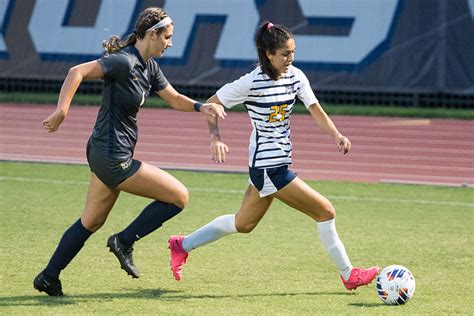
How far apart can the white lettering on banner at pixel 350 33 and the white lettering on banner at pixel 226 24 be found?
3.32 ft

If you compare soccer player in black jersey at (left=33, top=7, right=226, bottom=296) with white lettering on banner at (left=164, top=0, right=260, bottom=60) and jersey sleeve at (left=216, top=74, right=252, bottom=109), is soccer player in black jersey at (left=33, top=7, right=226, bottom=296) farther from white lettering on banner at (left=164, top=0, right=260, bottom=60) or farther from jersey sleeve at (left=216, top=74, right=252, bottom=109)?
white lettering on banner at (left=164, top=0, right=260, bottom=60)

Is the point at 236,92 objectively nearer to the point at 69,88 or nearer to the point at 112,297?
the point at 69,88

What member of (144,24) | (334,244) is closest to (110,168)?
(144,24)

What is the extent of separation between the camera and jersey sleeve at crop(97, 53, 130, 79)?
6516 millimetres

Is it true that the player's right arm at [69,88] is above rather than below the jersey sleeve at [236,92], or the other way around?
above

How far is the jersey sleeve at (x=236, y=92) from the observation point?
22.7 feet

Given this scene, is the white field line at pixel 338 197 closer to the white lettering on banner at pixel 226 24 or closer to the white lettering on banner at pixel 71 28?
the white lettering on banner at pixel 226 24

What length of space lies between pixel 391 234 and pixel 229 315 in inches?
141

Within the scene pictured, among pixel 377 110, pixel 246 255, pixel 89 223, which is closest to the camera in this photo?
pixel 89 223

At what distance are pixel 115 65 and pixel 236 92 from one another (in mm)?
868

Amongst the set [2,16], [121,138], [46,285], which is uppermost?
[121,138]

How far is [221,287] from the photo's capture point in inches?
285

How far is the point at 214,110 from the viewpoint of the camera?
6.78m

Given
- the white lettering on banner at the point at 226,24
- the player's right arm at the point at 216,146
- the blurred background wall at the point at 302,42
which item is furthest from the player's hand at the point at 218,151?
the white lettering on banner at the point at 226,24
